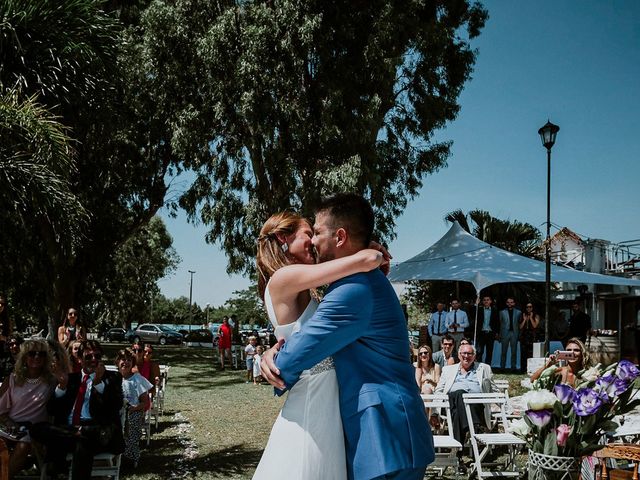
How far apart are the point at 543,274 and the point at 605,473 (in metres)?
13.6

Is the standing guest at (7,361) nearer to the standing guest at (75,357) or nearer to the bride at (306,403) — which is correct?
the standing guest at (75,357)

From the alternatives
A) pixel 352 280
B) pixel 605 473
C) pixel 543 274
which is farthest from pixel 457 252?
pixel 352 280

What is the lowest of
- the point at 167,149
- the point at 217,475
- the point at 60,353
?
the point at 217,475

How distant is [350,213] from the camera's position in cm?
247

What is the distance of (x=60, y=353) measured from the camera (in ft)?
22.8

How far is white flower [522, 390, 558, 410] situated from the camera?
3.24 m

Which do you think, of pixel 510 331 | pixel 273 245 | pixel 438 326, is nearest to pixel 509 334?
pixel 510 331

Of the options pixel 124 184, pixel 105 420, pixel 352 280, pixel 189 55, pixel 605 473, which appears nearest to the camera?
pixel 352 280

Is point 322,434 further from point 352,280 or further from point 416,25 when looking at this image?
point 416,25

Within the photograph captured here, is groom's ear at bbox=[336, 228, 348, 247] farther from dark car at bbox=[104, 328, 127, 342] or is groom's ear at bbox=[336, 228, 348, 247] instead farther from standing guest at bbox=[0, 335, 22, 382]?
dark car at bbox=[104, 328, 127, 342]

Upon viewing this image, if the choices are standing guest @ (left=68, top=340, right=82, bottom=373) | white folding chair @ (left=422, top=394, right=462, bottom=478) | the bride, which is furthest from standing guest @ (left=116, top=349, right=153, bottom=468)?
the bride

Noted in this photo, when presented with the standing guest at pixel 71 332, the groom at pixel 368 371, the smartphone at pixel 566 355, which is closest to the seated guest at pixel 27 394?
the groom at pixel 368 371

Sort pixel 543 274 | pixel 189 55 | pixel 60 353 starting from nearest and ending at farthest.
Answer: pixel 60 353 → pixel 543 274 → pixel 189 55

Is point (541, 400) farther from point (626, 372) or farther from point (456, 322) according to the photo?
point (456, 322)
